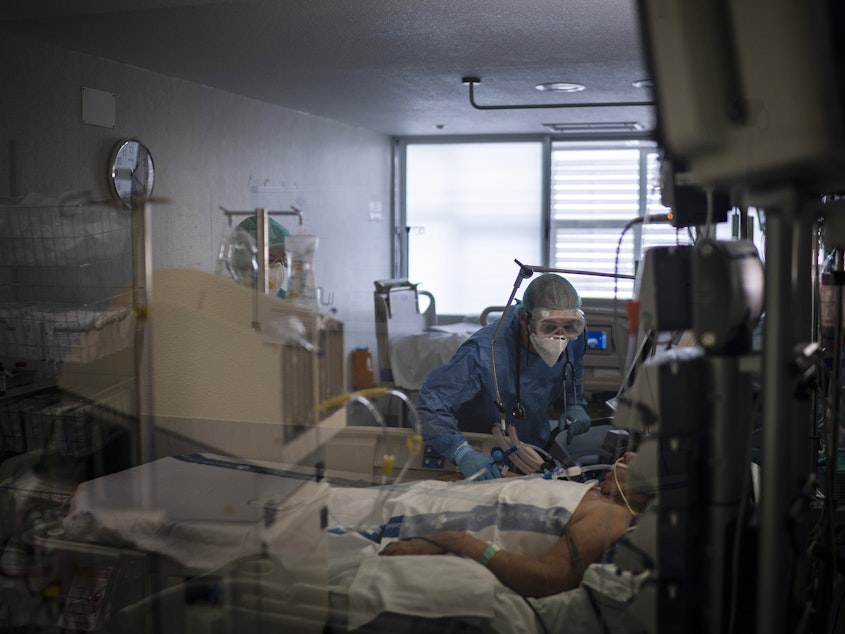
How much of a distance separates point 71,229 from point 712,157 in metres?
1.20

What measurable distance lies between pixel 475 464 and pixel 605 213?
849 mm

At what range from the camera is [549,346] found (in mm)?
2145

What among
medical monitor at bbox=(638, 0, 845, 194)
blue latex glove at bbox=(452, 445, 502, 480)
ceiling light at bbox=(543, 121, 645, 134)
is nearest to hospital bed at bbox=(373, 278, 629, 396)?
blue latex glove at bbox=(452, 445, 502, 480)

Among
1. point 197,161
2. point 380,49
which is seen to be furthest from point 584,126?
point 197,161

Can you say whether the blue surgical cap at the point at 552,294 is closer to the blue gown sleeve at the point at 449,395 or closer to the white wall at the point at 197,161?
the blue gown sleeve at the point at 449,395

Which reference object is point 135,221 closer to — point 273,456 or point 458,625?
point 273,456

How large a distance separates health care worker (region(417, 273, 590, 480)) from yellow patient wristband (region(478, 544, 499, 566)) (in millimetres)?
561

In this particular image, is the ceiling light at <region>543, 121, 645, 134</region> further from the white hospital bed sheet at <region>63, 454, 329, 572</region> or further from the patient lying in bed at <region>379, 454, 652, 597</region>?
the white hospital bed sheet at <region>63, 454, 329, 572</region>

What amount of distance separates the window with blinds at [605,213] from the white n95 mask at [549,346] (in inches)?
6.2

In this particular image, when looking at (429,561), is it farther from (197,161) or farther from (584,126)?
(584,126)

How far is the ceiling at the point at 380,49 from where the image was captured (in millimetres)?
2086

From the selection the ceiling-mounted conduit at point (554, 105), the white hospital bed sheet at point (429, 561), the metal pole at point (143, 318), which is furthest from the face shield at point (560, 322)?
the ceiling-mounted conduit at point (554, 105)

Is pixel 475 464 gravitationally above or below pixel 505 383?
below

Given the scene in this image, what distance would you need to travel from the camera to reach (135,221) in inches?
54.2
